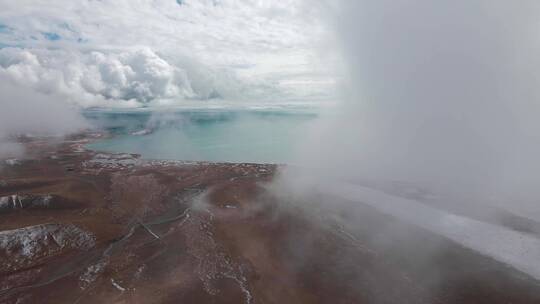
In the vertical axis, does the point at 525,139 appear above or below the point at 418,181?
above

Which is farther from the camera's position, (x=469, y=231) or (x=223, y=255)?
(x=469, y=231)

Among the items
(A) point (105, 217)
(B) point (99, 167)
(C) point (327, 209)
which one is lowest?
(B) point (99, 167)

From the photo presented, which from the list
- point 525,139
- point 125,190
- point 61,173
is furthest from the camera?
point 61,173

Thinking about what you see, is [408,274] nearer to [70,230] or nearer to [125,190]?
[70,230]

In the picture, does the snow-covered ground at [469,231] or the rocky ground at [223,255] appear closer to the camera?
the rocky ground at [223,255]

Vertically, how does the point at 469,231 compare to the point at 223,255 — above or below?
above

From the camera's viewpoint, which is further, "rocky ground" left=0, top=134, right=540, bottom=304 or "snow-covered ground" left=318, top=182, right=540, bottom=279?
"snow-covered ground" left=318, top=182, right=540, bottom=279

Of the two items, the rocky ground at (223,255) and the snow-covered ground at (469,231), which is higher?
the snow-covered ground at (469,231)

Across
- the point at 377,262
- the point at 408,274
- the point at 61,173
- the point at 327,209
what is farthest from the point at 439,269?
the point at 61,173
